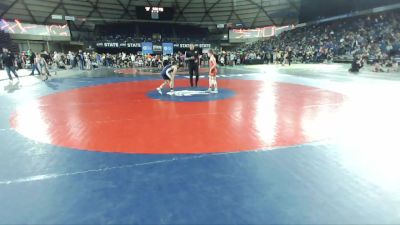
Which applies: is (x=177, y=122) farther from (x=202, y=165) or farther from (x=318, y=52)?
(x=318, y=52)

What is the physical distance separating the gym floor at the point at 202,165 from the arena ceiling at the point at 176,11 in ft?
121

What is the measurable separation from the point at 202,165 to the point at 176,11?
1866 inches

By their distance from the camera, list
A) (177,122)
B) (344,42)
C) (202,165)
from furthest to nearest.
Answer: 1. (344,42)
2. (177,122)
3. (202,165)

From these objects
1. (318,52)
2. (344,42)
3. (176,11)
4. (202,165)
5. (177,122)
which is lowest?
(202,165)

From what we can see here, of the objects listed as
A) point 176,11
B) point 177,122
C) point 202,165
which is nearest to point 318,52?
point 176,11

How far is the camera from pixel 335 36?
112 feet

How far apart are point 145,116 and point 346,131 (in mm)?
4109

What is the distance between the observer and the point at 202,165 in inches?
147

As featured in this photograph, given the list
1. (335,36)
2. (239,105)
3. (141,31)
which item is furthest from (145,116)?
(141,31)

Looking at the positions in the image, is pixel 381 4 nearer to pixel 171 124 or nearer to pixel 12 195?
pixel 171 124

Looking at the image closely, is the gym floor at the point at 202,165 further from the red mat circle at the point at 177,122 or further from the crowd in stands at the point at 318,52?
the crowd in stands at the point at 318,52

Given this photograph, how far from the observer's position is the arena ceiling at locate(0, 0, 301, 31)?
37.6 m

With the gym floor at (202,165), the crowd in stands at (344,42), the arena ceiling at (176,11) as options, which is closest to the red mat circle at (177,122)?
the gym floor at (202,165)

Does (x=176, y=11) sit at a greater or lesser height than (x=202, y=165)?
greater
